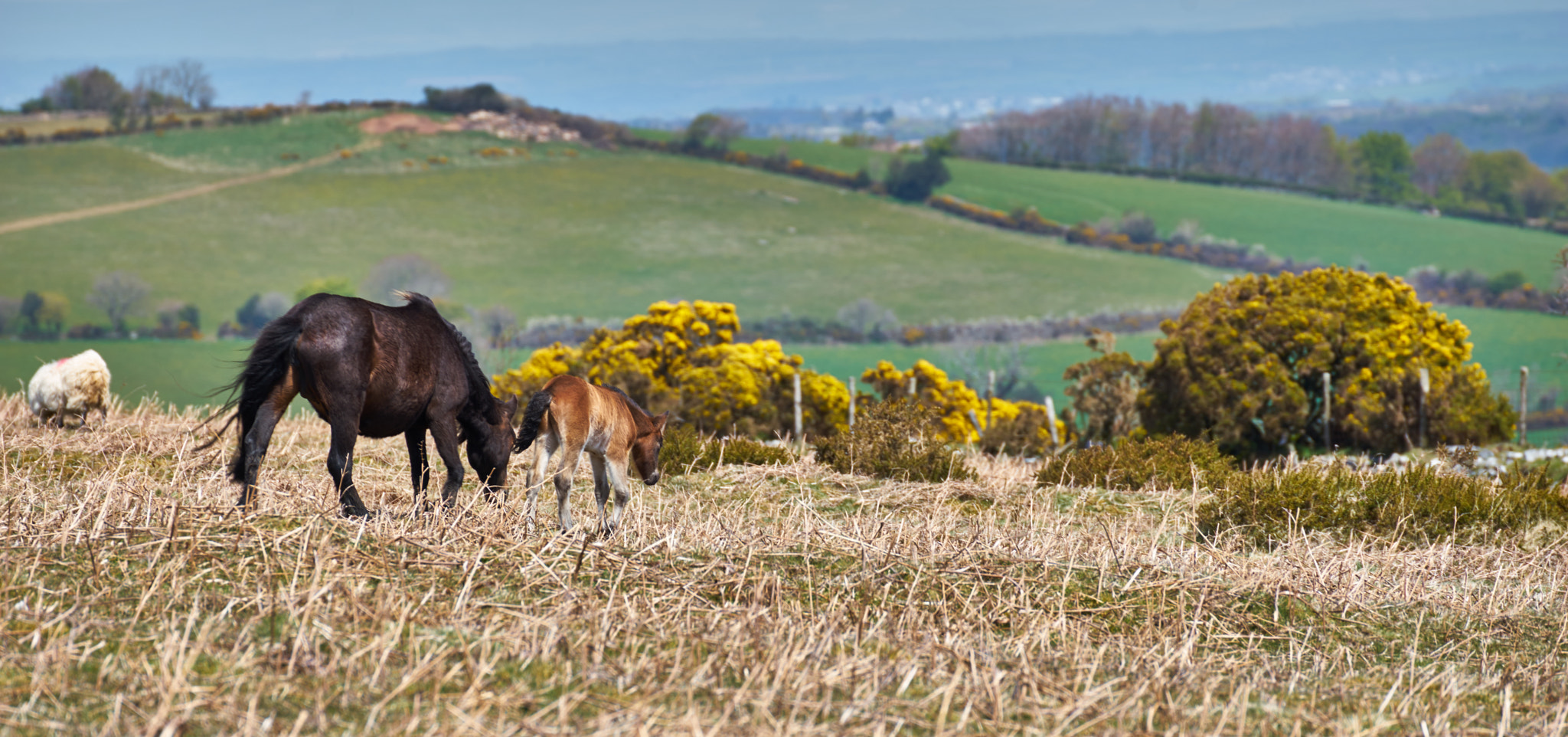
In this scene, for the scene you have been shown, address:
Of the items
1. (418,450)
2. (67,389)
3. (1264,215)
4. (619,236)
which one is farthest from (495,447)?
(1264,215)

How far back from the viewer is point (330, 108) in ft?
413

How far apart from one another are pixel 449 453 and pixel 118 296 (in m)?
91.1

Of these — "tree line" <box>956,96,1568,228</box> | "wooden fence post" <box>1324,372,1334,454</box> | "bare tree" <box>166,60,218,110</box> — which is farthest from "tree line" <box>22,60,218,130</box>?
"wooden fence post" <box>1324,372,1334,454</box>

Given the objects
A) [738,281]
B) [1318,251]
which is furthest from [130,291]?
[1318,251]

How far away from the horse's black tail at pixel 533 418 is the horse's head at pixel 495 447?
550mm

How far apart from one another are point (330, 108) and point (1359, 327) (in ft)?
389

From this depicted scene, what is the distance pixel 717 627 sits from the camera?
580 centimetres

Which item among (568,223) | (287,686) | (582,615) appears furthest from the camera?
(568,223)

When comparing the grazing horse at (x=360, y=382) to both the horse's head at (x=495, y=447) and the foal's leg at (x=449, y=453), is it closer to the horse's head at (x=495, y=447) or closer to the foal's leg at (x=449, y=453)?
the foal's leg at (x=449, y=453)

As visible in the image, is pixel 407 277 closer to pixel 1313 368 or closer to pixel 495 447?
pixel 1313 368

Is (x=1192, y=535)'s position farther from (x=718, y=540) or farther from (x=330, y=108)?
(x=330, y=108)

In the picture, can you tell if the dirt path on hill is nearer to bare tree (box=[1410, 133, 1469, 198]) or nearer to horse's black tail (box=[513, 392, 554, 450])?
horse's black tail (box=[513, 392, 554, 450])

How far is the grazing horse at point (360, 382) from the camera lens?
758 centimetres

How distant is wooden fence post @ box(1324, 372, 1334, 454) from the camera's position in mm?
24531
